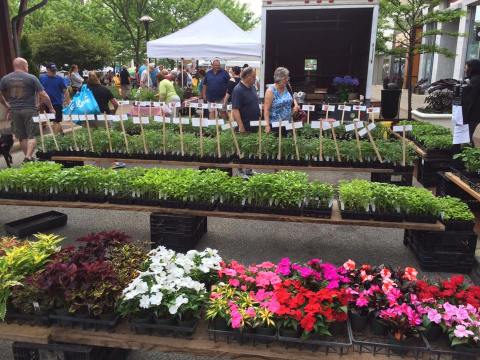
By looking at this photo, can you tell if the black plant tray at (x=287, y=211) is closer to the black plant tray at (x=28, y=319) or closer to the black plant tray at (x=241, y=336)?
the black plant tray at (x=241, y=336)

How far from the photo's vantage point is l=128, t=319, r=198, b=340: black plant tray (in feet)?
8.51

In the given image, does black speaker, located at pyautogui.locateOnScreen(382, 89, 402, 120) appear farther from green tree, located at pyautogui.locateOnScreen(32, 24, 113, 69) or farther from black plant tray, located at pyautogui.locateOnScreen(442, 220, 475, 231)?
green tree, located at pyautogui.locateOnScreen(32, 24, 113, 69)

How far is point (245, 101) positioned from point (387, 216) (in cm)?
334

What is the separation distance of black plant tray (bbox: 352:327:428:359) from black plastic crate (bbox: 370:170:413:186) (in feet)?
12.8

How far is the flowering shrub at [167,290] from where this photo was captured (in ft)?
8.58

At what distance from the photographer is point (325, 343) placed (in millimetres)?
2457

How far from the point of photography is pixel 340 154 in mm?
6297

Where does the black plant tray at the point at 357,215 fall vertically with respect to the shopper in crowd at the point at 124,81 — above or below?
below

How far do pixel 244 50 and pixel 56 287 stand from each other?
10.6 metres

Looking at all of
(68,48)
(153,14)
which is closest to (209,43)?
(68,48)

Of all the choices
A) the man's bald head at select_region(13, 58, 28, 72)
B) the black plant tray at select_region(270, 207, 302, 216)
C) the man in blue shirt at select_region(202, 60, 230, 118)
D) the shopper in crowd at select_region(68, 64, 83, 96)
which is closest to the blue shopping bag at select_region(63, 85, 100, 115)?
the man's bald head at select_region(13, 58, 28, 72)

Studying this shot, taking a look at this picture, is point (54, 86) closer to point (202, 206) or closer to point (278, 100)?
point (278, 100)

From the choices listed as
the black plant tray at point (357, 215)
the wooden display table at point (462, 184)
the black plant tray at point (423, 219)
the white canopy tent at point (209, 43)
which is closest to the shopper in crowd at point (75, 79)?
the white canopy tent at point (209, 43)

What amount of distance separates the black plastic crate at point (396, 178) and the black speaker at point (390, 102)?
6.19 meters
